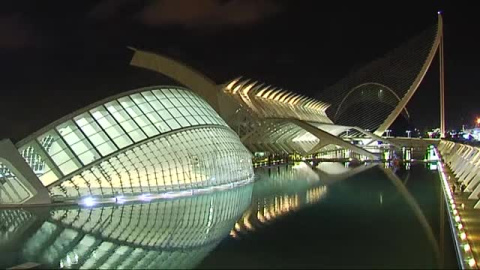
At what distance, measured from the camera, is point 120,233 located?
1585 centimetres

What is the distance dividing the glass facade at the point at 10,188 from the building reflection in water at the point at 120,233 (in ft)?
7.26

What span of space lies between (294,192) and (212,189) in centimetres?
425

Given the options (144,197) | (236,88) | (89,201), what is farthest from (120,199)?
(236,88)

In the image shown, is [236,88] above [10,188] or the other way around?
above

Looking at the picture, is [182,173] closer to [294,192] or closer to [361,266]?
[294,192]

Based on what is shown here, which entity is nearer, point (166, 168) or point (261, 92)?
point (166, 168)

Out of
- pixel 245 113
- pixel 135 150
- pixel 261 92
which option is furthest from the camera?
pixel 261 92

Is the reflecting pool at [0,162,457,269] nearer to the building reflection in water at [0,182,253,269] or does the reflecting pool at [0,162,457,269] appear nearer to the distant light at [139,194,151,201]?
the building reflection in water at [0,182,253,269]

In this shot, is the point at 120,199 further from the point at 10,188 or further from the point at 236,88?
the point at 236,88

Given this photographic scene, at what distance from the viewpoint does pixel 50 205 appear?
22.0m

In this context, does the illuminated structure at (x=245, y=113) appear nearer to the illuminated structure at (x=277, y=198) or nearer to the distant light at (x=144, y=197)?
the illuminated structure at (x=277, y=198)

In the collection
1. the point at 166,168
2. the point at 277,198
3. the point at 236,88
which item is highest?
the point at 236,88

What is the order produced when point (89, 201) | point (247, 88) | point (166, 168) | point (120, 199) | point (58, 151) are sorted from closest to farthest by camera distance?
point (89, 201) → point (120, 199) → point (58, 151) → point (166, 168) → point (247, 88)

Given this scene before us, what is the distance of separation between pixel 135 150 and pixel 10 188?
5510mm
